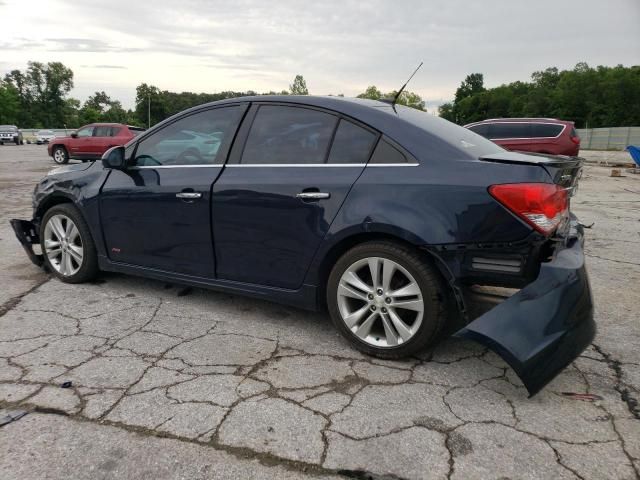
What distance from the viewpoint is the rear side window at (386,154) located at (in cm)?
299

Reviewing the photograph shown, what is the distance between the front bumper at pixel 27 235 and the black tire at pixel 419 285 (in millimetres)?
3180

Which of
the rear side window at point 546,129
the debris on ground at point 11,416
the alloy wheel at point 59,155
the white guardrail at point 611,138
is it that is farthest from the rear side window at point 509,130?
the white guardrail at point 611,138

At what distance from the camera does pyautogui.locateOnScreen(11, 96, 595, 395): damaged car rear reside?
2.60m

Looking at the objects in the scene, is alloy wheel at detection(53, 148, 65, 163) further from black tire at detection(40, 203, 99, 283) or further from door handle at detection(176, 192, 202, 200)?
door handle at detection(176, 192, 202, 200)

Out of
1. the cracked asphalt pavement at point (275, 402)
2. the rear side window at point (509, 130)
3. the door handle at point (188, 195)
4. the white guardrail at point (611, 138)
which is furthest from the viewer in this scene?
the white guardrail at point (611, 138)

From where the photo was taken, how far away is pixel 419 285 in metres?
2.86

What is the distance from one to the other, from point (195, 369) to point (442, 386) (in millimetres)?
1385

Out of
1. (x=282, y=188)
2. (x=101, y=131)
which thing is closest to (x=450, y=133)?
(x=282, y=188)

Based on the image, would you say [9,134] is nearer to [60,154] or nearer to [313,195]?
[60,154]

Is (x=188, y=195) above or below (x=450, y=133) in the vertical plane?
below

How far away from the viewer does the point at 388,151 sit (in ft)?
9.95

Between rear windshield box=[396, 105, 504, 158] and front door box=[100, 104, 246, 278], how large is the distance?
120 cm

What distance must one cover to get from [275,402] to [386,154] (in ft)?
5.04

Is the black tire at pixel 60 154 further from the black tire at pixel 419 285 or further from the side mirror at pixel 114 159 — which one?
the black tire at pixel 419 285
